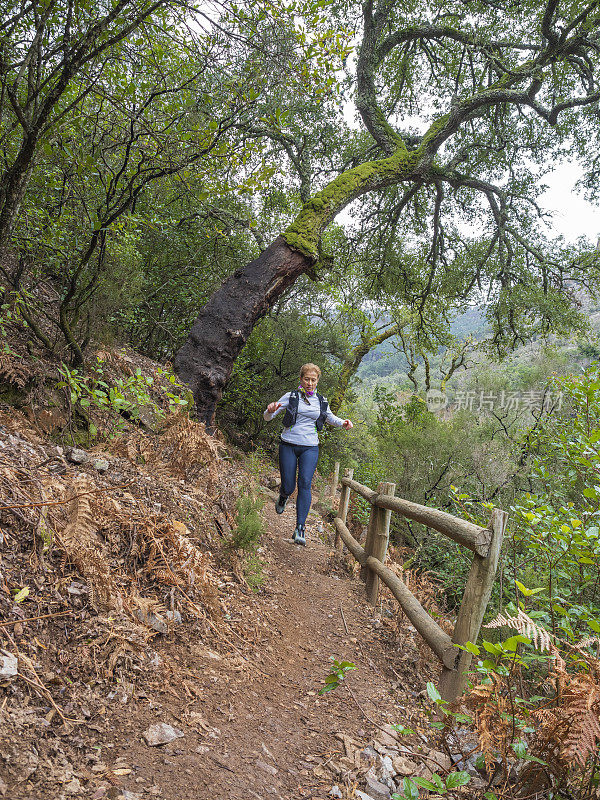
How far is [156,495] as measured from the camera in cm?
346

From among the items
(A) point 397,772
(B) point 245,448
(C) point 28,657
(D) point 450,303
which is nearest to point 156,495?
(C) point 28,657

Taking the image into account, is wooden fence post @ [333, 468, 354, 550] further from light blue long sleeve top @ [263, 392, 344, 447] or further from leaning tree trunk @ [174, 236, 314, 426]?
leaning tree trunk @ [174, 236, 314, 426]

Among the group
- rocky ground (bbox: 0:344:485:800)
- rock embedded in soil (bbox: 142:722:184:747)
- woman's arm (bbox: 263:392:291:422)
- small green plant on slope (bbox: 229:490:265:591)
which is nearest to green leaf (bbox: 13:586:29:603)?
rocky ground (bbox: 0:344:485:800)

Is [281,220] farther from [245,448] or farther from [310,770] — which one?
[310,770]

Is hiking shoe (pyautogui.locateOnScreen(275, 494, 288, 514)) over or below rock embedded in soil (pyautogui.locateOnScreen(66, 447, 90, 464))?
below

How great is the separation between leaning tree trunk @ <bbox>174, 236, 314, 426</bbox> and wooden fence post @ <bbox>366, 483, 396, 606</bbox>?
2805mm

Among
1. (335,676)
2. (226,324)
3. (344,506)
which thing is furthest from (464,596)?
(226,324)

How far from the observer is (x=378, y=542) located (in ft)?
15.1

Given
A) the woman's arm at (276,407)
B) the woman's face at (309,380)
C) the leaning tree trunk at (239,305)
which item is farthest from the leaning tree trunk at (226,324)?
the woman's face at (309,380)

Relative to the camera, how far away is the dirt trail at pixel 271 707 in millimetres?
1794

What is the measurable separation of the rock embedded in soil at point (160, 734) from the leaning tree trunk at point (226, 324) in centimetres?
449

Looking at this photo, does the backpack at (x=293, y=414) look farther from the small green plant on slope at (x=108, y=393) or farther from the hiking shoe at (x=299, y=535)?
the small green plant on slope at (x=108, y=393)

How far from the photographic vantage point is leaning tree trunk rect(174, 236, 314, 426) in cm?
624

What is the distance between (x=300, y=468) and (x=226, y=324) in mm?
2346
